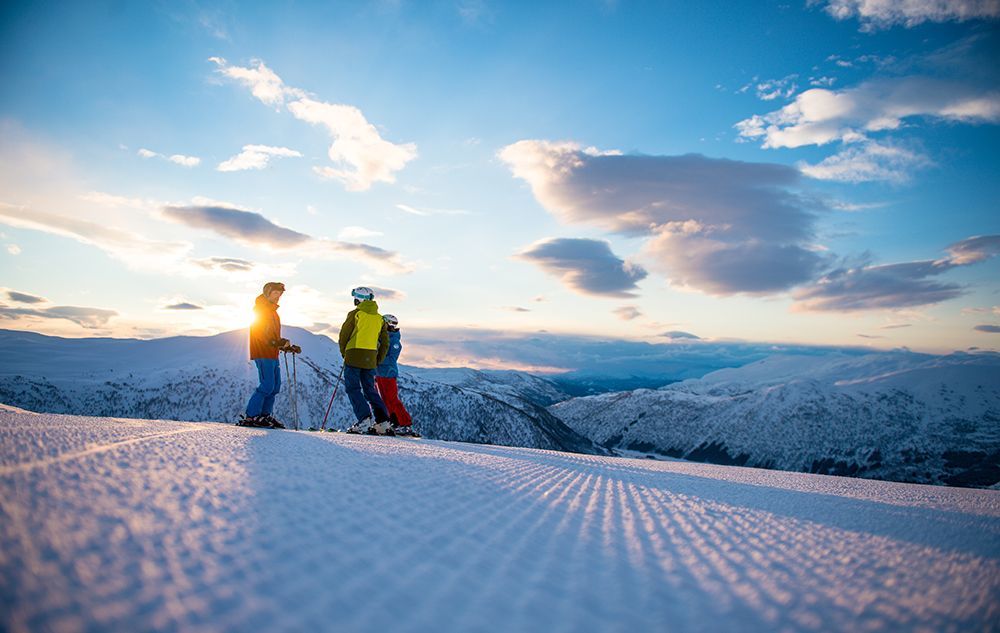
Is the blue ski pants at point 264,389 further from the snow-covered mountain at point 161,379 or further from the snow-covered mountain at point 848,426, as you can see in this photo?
the snow-covered mountain at point 848,426

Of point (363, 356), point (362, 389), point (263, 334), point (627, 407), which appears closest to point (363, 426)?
point (362, 389)

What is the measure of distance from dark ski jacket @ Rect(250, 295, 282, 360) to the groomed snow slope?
Answer: 4.81 metres

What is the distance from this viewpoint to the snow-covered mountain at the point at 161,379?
44625 mm

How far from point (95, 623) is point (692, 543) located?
2.13 metres

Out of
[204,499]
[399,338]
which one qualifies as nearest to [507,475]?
[204,499]

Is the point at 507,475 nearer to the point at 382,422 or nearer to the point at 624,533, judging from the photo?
the point at 624,533

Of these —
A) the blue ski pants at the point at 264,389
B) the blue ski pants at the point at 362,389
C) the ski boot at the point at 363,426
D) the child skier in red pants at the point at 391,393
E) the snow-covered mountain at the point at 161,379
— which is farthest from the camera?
the snow-covered mountain at the point at 161,379

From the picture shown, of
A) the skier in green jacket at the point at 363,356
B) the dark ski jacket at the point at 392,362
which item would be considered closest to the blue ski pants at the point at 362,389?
the skier in green jacket at the point at 363,356

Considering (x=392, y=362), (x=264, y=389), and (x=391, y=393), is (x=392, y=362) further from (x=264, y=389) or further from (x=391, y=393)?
(x=264, y=389)

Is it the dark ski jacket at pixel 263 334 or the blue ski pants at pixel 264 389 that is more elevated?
the dark ski jacket at pixel 263 334

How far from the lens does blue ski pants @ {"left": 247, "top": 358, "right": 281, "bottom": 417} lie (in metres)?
7.32

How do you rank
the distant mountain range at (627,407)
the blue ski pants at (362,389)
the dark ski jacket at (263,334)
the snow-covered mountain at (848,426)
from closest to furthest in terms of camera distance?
the dark ski jacket at (263,334)
the blue ski pants at (362,389)
the distant mountain range at (627,407)
the snow-covered mountain at (848,426)

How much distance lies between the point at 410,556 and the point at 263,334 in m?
6.92

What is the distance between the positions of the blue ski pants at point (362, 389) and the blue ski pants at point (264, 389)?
1.45 metres
